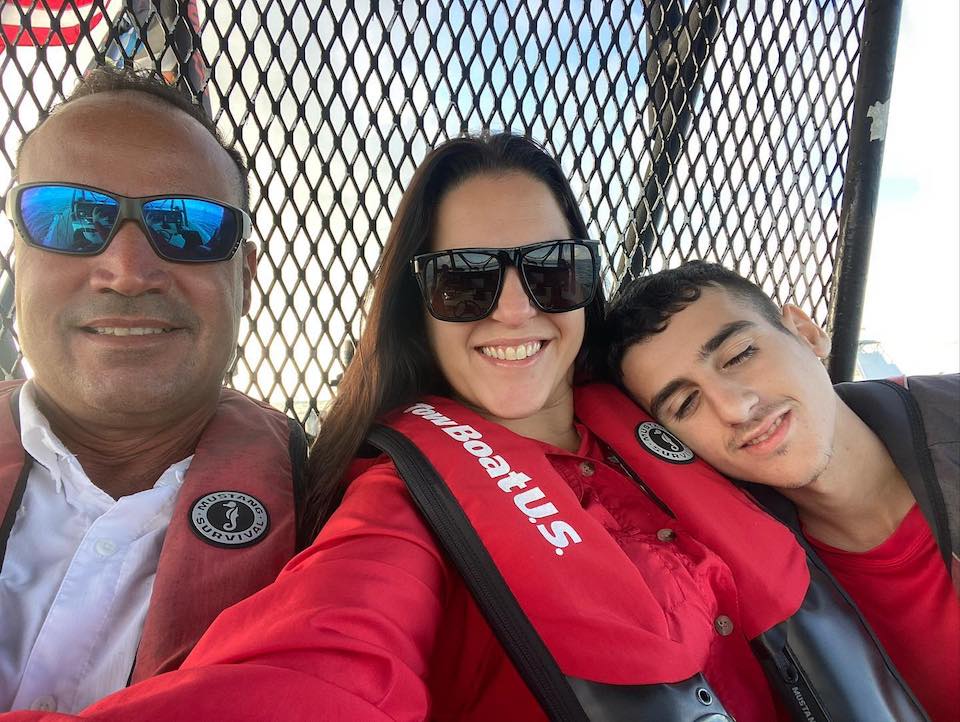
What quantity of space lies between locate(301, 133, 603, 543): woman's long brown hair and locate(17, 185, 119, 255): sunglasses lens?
22.9 inches

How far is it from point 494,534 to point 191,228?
90 cm

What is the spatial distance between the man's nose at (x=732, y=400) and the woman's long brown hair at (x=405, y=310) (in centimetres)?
53

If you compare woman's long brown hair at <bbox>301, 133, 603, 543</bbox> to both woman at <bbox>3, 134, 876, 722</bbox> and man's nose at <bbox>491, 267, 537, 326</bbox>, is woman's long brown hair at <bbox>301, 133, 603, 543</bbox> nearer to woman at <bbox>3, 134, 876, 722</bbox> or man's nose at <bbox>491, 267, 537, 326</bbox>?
woman at <bbox>3, 134, 876, 722</bbox>

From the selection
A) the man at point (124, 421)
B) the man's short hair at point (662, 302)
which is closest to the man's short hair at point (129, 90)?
the man at point (124, 421)

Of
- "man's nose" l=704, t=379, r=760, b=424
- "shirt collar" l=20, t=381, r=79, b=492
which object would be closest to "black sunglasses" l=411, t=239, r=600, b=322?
"man's nose" l=704, t=379, r=760, b=424

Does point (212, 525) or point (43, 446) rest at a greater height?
point (43, 446)

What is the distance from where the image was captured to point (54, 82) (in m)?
1.53

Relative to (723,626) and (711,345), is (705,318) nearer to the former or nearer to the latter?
(711,345)

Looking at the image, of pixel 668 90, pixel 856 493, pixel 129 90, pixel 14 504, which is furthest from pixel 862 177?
pixel 14 504

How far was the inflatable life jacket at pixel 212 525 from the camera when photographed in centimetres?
104

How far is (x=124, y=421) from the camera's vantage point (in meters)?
1.31

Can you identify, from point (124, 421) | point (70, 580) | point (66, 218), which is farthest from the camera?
point (124, 421)

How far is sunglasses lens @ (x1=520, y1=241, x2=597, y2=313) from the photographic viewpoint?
1339 millimetres

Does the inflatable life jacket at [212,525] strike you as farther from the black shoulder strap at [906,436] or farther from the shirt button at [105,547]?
the black shoulder strap at [906,436]
